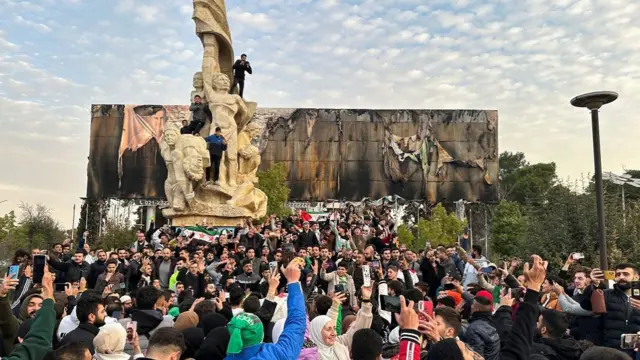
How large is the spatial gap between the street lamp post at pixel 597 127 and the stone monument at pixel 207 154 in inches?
396

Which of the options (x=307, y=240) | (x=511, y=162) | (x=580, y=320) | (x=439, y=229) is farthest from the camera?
(x=511, y=162)

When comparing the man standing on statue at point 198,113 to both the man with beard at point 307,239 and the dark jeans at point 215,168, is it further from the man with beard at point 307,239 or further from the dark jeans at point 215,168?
the man with beard at point 307,239

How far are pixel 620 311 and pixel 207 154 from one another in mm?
12006

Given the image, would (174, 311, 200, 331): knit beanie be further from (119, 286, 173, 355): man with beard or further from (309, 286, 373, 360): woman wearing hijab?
(309, 286, 373, 360): woman wearing hijab

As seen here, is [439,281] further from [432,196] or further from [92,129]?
[92,129]

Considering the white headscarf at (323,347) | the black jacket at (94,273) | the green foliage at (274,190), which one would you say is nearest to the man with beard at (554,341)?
the white headscarf at (323,347)

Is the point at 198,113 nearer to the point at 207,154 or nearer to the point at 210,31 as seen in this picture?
the point at 207,154

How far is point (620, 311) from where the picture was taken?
533 centimetres

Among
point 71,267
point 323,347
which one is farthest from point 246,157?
point 323,347

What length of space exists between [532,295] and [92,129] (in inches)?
1423

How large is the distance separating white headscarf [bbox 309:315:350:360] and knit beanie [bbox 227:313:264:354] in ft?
2.16

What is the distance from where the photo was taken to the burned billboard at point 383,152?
36406 millimetres

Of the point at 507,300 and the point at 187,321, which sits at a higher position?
the point at 507,300

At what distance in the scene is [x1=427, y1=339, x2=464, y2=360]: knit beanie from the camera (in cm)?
274
